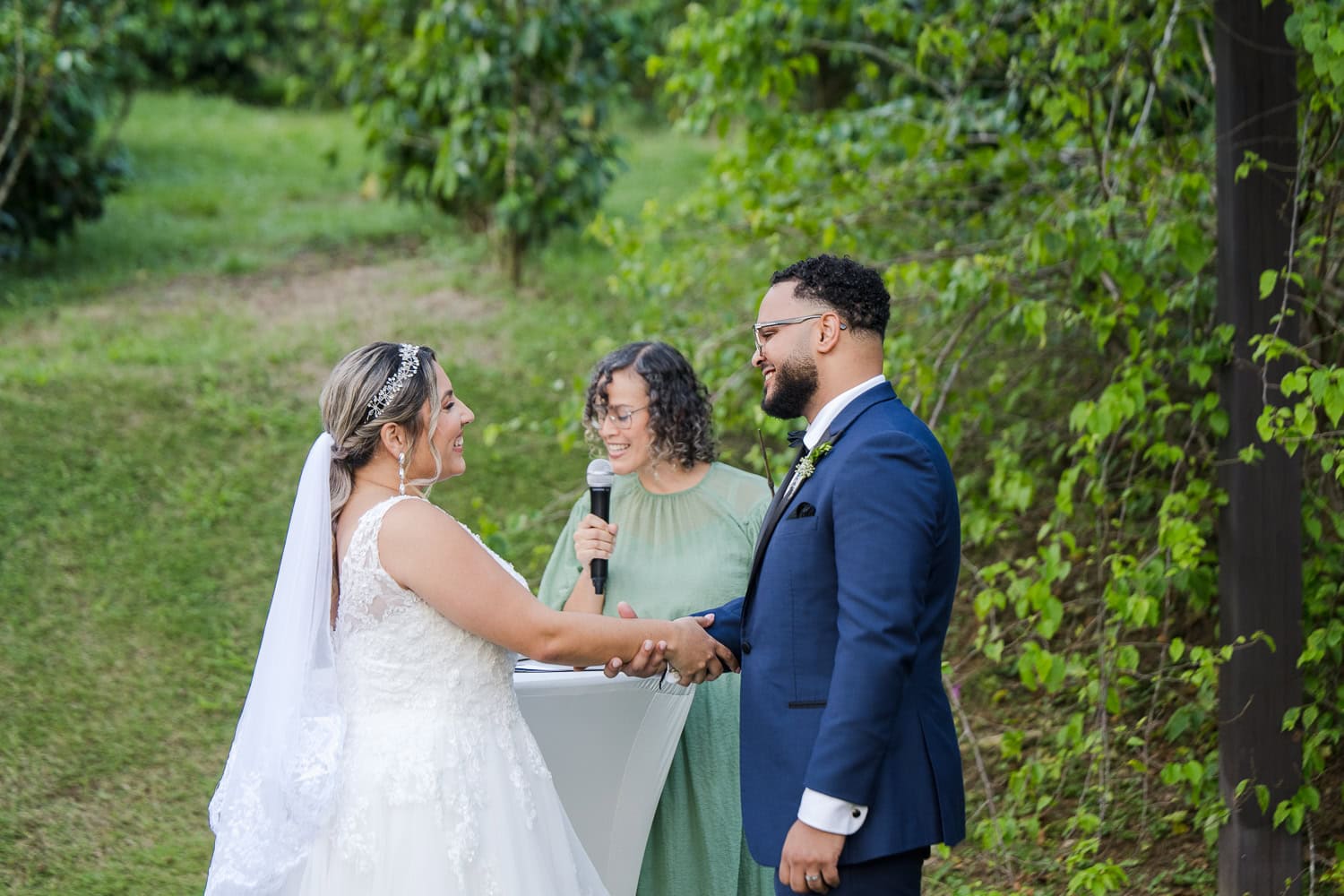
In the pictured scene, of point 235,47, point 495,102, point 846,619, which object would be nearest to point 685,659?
point 846,619

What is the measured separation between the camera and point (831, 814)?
241 centimetres

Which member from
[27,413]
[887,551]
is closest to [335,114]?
[27,413]

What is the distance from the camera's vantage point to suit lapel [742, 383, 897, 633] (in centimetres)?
260

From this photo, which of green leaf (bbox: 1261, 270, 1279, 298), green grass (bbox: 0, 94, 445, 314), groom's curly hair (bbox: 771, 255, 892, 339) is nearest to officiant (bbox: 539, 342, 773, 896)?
groom's curly hair (bbox: 771, 255, 892, 339)

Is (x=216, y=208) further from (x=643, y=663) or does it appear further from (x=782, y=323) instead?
(x=782, y=323)

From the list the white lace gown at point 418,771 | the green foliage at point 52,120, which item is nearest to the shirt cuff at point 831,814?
the white lace gown at point 418,771

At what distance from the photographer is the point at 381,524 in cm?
277

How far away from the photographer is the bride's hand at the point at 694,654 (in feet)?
10.1

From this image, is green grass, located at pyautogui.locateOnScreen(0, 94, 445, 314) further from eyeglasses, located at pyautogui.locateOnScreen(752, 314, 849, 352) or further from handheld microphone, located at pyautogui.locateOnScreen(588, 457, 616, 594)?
eyeglasses, located at pyautogui.locateOnScreen(752, 314, 849, 352)

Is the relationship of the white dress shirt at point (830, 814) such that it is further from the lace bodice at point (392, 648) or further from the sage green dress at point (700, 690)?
the sage green dress at point (700, 690)

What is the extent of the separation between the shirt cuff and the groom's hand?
0.01 meters

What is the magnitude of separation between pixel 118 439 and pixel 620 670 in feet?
18.6

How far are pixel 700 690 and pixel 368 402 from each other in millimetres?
1265

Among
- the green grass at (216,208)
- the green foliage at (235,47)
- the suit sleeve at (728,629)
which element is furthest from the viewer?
the green foliage at (235,47)
